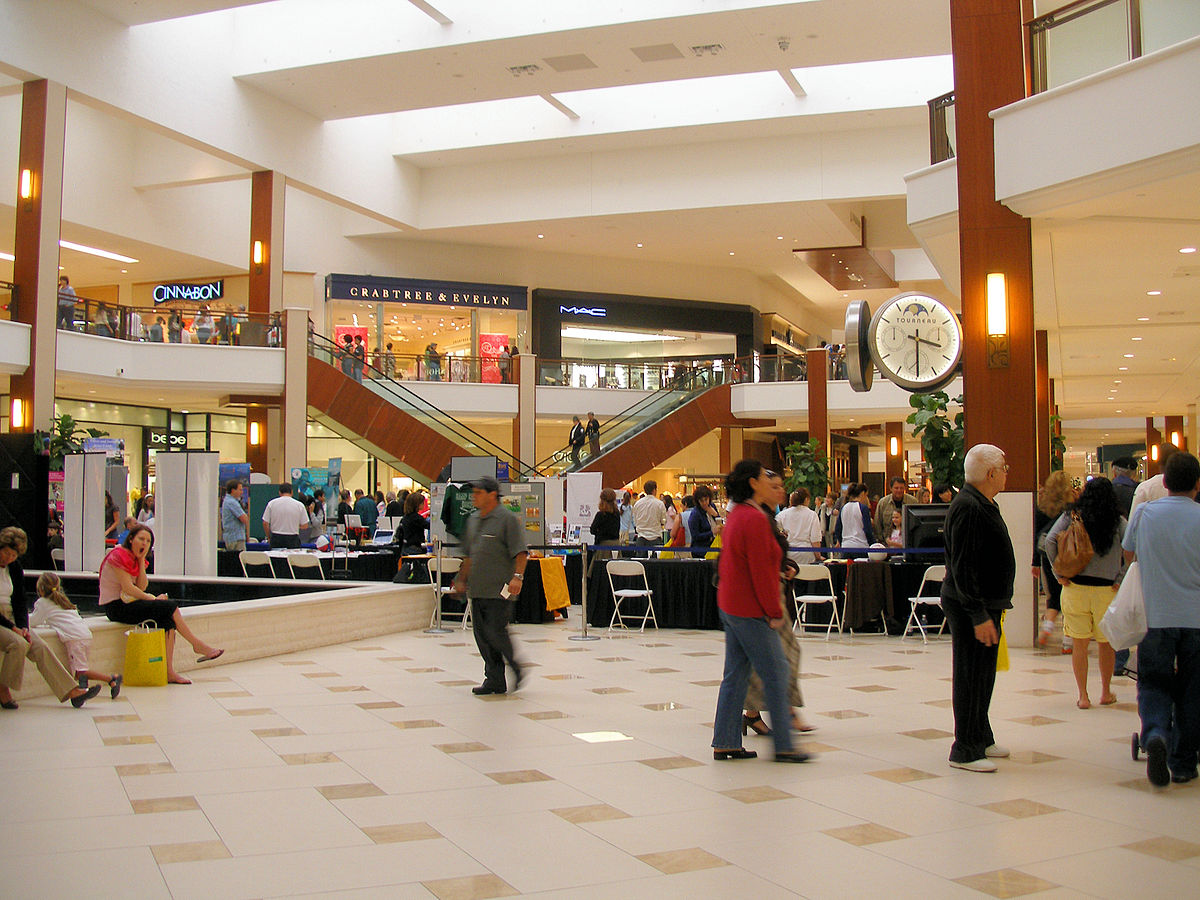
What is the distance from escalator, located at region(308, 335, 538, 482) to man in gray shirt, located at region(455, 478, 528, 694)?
14.8m

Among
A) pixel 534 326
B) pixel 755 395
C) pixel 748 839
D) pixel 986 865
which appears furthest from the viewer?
pixel 534 326

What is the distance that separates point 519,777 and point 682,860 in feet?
4.68

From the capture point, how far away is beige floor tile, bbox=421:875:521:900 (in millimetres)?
3534

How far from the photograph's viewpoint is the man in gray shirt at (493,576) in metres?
7.41

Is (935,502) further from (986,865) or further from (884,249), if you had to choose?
(884,249)

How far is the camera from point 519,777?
16.9 ft

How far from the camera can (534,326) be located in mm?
30750

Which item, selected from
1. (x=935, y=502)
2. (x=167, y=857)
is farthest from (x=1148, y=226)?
(x=167, y=857)

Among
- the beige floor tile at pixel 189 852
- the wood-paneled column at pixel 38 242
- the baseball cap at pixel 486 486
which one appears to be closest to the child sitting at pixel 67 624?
the baseball cap at pixel 486 486

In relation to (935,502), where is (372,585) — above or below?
below

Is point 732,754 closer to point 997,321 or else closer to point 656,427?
point 997,321

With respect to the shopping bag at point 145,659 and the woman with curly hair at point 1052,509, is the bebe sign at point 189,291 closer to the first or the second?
the shopping bag at point 145,659

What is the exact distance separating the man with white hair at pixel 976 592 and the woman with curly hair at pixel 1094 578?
59.8 inches

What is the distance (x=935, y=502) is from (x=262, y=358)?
14367 mm
